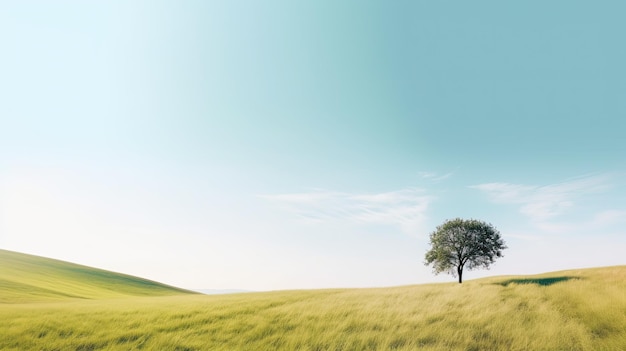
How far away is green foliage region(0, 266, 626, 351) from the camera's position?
10.8 metres

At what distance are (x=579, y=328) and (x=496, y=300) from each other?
526 cm

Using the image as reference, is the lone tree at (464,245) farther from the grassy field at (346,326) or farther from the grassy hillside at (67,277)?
the grassy hillside at (67,277)

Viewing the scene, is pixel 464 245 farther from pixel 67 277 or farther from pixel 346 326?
pixel 67 277

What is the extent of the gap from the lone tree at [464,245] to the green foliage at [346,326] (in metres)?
26.7

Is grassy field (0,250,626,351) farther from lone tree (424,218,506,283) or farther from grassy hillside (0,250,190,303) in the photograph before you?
grassy hillside (0,250,190,303)

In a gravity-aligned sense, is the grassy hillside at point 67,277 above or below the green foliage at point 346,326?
below

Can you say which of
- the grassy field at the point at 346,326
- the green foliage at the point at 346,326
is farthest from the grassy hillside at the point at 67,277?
the green foliage at the point at 346,326

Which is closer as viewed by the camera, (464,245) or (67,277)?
(464,245)

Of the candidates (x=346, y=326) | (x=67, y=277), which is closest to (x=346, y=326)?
(x=346, y=326)

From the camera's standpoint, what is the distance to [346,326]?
41.0 feet

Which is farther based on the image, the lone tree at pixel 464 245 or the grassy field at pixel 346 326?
the lone tree at pixel 464 245

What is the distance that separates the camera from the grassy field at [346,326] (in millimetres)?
10812

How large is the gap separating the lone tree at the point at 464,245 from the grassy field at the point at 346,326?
87.5 feet

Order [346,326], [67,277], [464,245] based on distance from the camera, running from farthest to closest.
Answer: [67,277], [464,245], [346,326]
